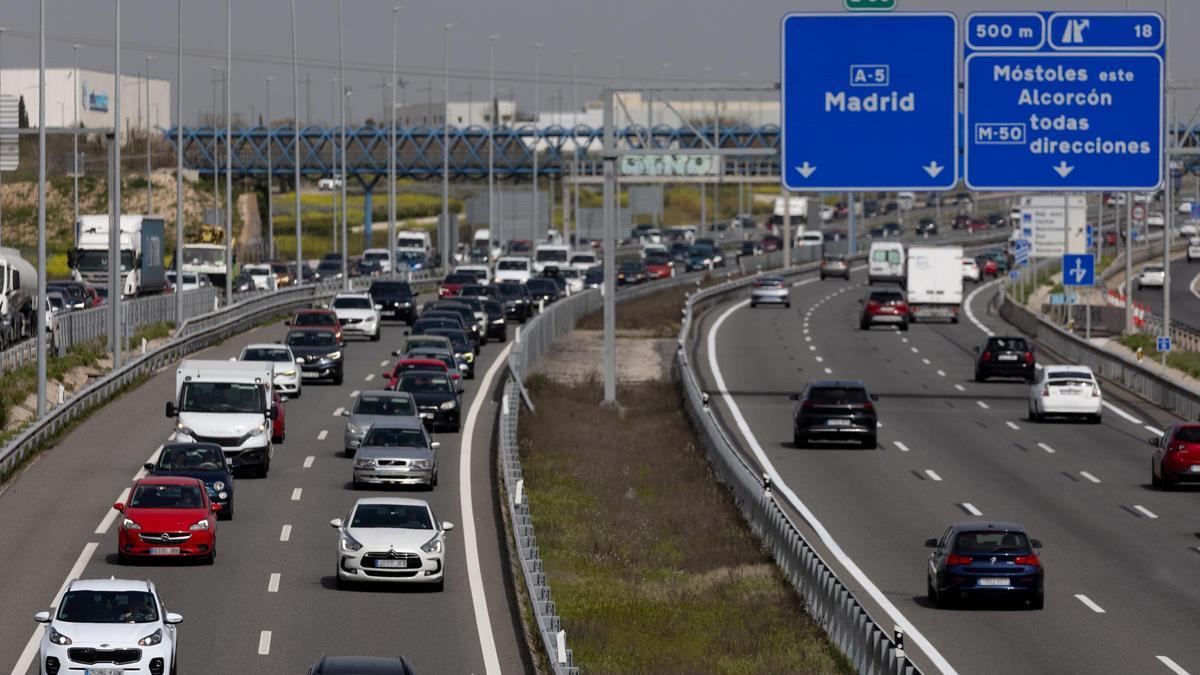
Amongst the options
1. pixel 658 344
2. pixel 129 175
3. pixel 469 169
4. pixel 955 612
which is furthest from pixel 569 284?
pixel 955 612

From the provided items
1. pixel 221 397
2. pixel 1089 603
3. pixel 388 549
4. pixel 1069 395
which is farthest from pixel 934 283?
pixel 388 549

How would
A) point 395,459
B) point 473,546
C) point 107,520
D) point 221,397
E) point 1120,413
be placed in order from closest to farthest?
point 473,546, point 107,520, point 395,459, point 221,397, point 1120,413

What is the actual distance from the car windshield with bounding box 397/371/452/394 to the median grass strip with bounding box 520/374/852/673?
6.99 ft

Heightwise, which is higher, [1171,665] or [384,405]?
[384,405]

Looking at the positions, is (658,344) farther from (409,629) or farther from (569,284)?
(409,629)

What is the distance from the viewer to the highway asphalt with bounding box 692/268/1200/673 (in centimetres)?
2666

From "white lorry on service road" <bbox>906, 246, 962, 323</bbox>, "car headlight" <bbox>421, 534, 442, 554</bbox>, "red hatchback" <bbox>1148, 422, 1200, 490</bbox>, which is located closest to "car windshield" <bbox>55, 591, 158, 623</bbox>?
"car headlight" <bbox>421, 534, 442, 554</bbox>

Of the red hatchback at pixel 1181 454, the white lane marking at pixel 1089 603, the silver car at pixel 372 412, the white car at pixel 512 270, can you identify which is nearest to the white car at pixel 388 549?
the white lane marking at pixel 1089 603

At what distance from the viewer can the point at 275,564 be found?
3244cm

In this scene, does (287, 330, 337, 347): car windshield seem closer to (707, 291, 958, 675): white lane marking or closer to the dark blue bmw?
(707, 291, 958, 675): white lane marking

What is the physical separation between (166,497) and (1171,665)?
586 inches

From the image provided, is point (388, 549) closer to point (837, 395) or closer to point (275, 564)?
point (275, 564)

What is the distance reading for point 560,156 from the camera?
144 meters

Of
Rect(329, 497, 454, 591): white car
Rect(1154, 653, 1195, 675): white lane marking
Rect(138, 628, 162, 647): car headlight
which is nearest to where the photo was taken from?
Rect(138, 628, 162, 647): car headlight
